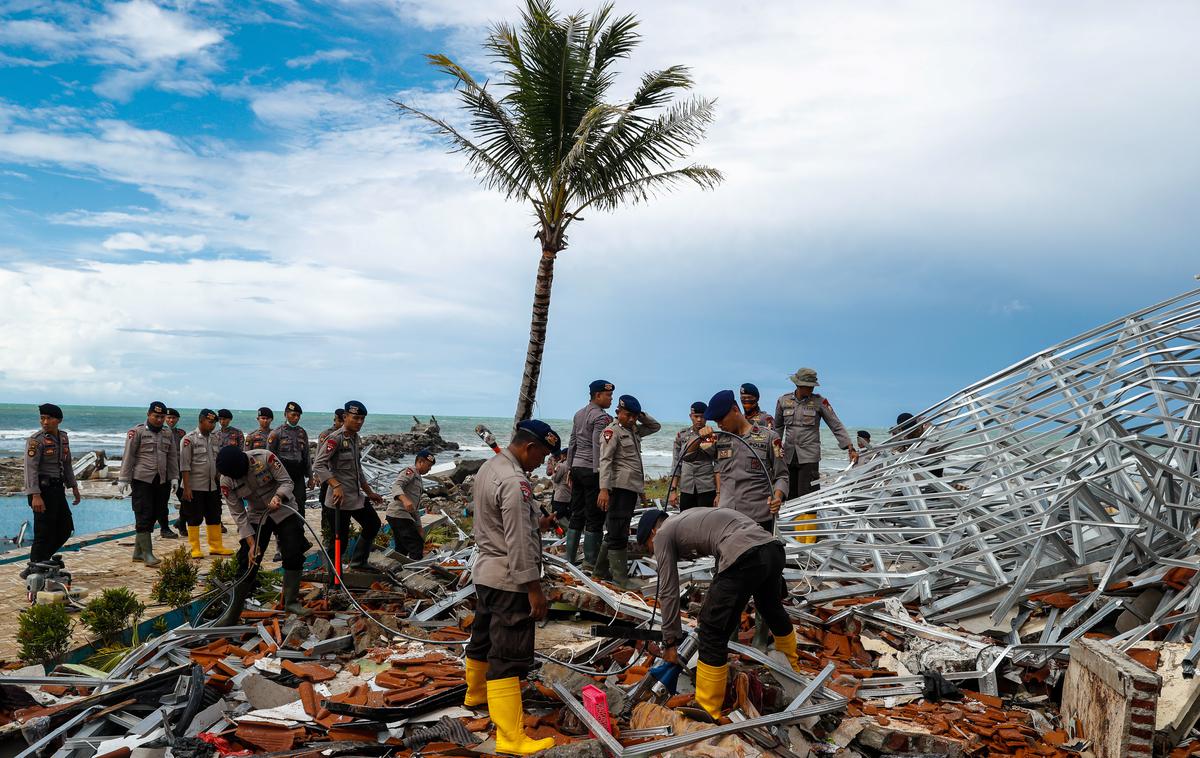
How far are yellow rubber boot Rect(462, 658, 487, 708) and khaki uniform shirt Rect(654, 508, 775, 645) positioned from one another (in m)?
1.33

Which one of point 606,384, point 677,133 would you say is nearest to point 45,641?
point 606,384

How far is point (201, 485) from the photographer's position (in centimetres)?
1212

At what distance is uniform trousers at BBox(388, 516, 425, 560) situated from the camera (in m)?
10.0

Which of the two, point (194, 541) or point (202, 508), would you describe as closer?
point (194, 541)

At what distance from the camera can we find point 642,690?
5816 millimetres

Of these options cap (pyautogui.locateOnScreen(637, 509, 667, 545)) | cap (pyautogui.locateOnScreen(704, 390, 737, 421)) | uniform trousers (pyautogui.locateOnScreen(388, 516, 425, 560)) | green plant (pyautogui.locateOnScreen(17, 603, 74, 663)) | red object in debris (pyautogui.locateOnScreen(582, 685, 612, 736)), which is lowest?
green plant (pyautogui.locateOnScreen(17, 603, 74, 663))

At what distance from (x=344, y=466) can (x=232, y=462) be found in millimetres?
1747

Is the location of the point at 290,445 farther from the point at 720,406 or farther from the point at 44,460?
the point at 720,406

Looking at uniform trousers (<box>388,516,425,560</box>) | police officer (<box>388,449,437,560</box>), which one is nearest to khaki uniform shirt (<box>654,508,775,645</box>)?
police officer (<box>388,449,437,560</box>)

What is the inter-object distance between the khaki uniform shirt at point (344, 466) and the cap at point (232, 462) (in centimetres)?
123

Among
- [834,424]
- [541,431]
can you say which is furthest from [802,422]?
[541,431]

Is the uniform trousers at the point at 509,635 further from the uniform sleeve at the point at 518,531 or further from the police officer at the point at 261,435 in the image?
the police officer at the point at 261,435

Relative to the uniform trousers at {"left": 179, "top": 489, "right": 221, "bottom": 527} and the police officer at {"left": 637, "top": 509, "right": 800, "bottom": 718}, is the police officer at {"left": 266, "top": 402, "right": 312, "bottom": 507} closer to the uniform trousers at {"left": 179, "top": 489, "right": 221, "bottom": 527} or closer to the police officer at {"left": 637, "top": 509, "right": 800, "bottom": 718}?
the uniform trousers at {"left": 179, "top": 489, "right": 221, "bottom": 527}

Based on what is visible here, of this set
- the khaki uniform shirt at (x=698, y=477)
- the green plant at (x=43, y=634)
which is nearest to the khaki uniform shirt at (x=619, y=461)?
the khaki uniform shirt at (x=698, y=477)
